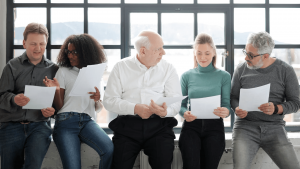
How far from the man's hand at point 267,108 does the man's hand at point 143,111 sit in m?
0.90

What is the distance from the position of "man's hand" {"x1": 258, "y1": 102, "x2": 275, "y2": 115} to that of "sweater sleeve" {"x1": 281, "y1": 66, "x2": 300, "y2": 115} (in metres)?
0.14

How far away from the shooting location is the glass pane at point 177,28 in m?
2.80

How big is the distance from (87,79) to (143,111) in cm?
52

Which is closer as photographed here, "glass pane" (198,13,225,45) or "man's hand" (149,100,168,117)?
"man's hand" (149,100,168,117)

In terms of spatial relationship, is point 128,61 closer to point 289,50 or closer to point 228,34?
point 228,34

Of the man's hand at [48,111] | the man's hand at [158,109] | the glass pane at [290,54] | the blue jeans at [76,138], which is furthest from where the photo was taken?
the glass pane at [290,54]

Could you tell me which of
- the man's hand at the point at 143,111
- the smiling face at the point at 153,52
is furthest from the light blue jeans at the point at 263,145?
the smiling face at the point at 153,52

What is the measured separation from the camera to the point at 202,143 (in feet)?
6.84

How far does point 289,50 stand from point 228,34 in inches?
29.3

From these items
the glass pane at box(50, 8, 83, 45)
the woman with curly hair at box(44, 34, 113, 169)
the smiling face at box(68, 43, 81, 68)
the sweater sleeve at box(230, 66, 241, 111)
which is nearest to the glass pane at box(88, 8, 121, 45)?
the glass pane at box(50, 8, 83, 45)

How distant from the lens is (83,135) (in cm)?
211

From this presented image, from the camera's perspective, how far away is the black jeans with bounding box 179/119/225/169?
6.53 ft

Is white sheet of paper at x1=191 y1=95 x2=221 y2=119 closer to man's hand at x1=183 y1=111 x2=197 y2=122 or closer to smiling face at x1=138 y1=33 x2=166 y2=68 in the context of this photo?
man's hand at x1=183 y1=111 x2=197 y2=122

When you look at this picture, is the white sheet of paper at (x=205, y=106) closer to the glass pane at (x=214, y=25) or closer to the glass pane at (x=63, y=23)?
the glass pane at (x=214, y=25)
